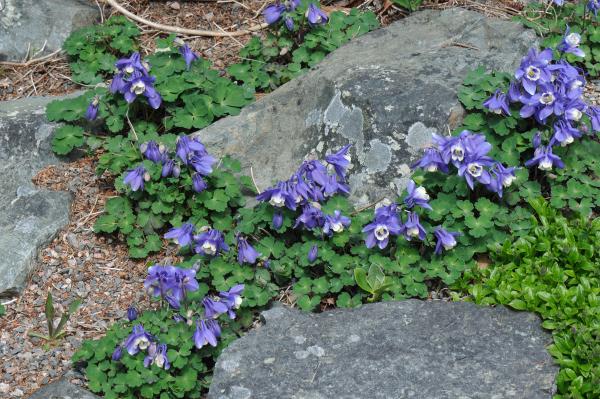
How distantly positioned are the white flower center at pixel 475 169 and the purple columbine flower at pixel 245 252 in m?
1.18

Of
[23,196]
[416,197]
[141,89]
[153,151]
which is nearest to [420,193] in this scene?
[416,197]

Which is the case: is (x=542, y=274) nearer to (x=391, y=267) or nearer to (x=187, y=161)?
(x=391, y=267)

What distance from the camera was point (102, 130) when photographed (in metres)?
5.99

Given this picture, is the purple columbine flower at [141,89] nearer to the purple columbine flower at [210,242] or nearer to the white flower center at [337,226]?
the purple columbine flower at [210,242]

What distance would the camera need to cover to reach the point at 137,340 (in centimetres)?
456

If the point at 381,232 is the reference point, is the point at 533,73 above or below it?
above

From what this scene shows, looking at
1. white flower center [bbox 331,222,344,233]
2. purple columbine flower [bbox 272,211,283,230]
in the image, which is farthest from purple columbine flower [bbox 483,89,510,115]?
purple columbine flower [bbox 272,211,283,230]

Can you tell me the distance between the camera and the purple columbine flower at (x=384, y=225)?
4879 mm

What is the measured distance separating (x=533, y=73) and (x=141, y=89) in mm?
2235

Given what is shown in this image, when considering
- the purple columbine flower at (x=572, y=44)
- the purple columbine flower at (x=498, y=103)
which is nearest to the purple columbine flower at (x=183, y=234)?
the purple columbine flower at (x=498, y=103)

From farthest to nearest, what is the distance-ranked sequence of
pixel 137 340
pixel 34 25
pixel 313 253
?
pixel 34 25 → pixel 313 253 → pixel 137 340

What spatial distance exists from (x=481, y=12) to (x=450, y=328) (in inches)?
104

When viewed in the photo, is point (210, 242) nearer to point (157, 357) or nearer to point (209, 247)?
point (209, 247)

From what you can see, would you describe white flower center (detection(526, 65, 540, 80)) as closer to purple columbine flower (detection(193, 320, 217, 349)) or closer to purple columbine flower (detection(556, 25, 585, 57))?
purple columbine flower (detection(556, 25, 585, 57))
